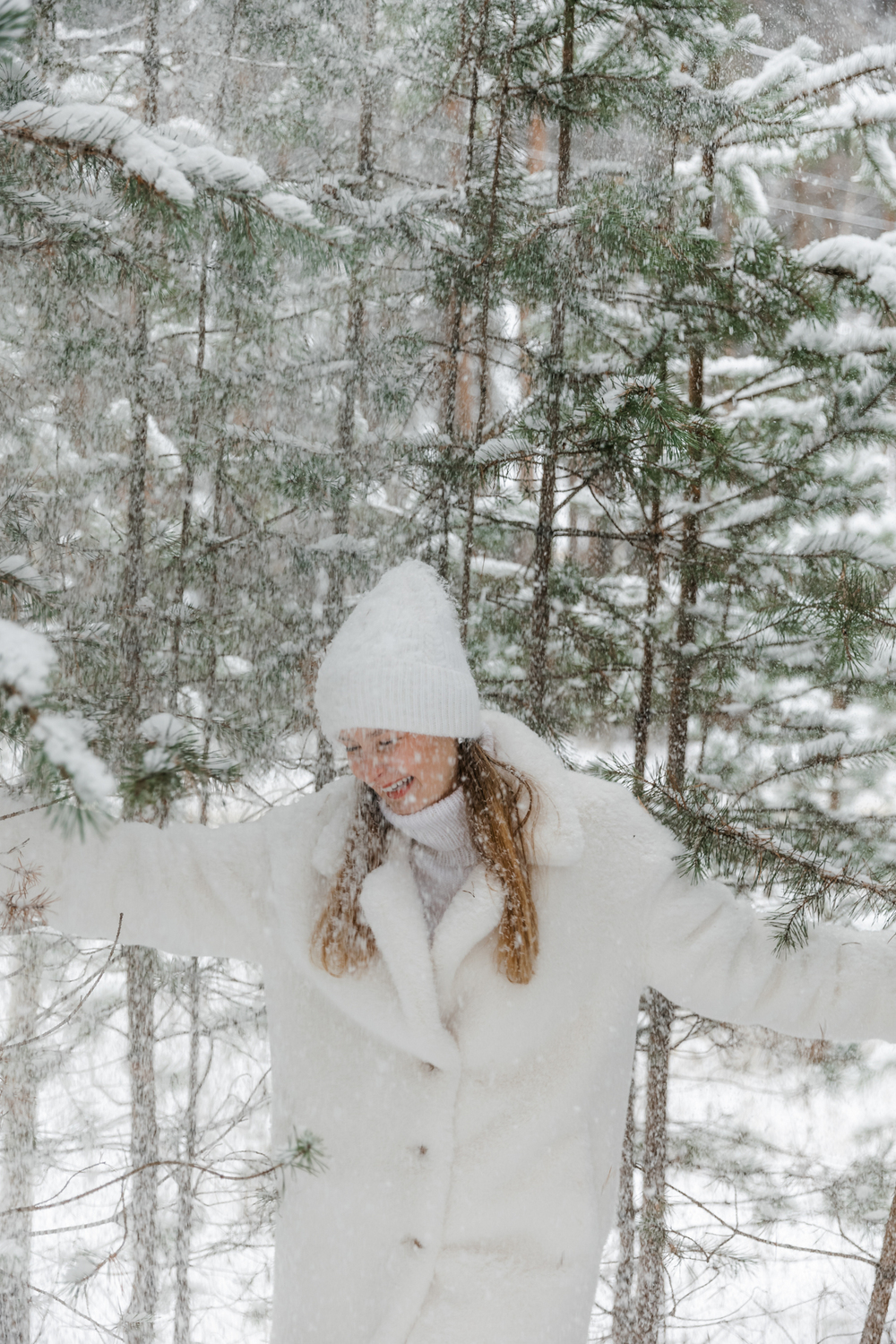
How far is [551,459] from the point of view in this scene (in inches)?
97.7

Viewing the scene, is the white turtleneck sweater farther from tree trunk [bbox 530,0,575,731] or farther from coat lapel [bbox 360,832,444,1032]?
tree trunk [bbox 530,0,575,731]

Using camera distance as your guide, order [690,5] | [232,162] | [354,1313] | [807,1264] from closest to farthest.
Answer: [232,162] < [354,1313] < [690,5] < [807,1264]

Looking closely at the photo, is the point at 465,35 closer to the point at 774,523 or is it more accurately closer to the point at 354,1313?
the point at 774,523

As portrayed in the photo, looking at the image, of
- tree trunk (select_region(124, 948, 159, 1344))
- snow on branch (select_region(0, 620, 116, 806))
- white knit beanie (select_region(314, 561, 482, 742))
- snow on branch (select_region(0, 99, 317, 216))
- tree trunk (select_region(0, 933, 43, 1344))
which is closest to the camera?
snow on branch (select_region(0, 620, 116, 806))

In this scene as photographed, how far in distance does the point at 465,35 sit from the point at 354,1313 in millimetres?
2967

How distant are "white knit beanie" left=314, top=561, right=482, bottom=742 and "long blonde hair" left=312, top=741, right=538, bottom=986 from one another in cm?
12

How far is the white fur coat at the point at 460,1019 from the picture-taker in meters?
1.73

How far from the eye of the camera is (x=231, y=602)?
2.86 meters

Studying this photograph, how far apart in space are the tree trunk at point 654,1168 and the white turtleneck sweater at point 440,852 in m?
1.57

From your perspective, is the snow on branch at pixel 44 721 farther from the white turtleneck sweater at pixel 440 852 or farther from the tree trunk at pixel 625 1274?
the tree trunk at pixel 625 1274

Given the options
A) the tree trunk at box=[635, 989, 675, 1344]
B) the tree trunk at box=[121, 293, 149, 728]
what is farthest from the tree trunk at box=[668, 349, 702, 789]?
the tree trunk at box=[121, 293, 149, 728]

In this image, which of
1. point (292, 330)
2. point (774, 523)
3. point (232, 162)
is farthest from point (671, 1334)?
point (232, 162)

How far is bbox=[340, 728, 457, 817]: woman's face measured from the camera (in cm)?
175

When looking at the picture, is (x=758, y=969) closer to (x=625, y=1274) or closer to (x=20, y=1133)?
(x=625, y=1274)
